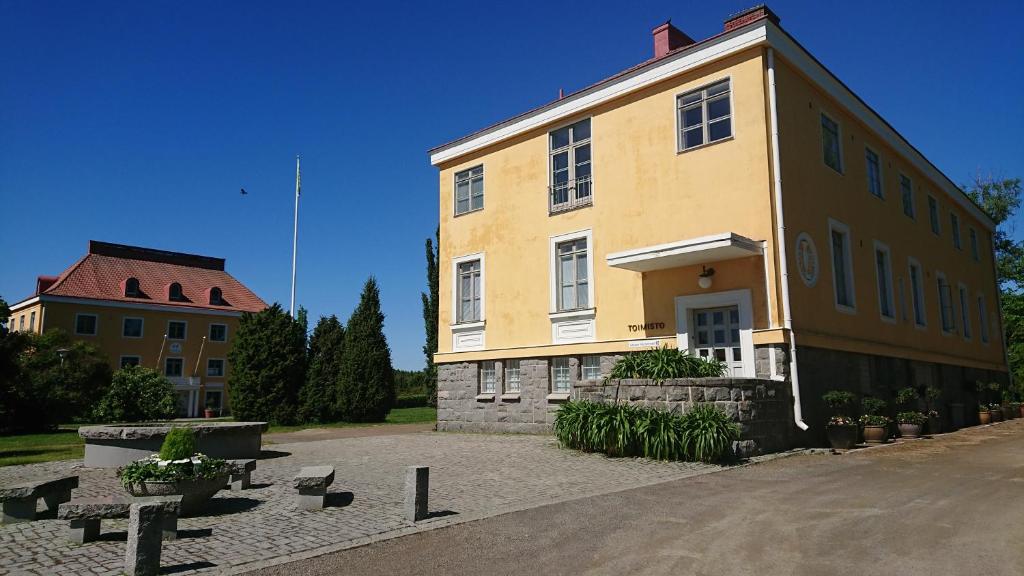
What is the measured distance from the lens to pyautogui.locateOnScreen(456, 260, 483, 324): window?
20391 millimetres

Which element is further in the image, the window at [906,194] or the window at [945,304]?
the window at [945,304]

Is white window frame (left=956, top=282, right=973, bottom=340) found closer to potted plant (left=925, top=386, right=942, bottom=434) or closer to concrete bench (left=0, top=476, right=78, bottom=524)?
potted plant (left=925, top=386, right=942, bottom=434)

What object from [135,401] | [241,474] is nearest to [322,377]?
[135,401]

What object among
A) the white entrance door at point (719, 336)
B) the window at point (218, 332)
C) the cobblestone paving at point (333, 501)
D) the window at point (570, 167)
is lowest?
the cobblestone paving at point (333, 501)

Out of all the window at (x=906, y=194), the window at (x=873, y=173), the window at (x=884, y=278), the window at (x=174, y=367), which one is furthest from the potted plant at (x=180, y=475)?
the window at (x=174, y=367)

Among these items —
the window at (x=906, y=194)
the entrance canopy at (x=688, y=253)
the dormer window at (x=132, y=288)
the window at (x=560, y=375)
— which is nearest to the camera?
the entrance canopy at (x=688, y=253)

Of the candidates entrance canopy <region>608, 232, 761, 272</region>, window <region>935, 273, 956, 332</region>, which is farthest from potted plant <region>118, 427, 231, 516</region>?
window <region>935, 273, 956, 332</region>

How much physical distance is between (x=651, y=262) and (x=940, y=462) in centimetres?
651

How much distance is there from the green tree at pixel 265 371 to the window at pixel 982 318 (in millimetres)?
26638

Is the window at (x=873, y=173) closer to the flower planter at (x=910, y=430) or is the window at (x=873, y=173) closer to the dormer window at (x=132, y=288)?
the flower planter at (x=910, y=430)

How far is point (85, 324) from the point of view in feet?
138

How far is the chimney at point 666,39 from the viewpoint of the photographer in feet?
58.9

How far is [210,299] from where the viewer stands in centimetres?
4819

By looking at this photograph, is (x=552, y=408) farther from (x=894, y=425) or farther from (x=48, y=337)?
(x=48, y=337)
